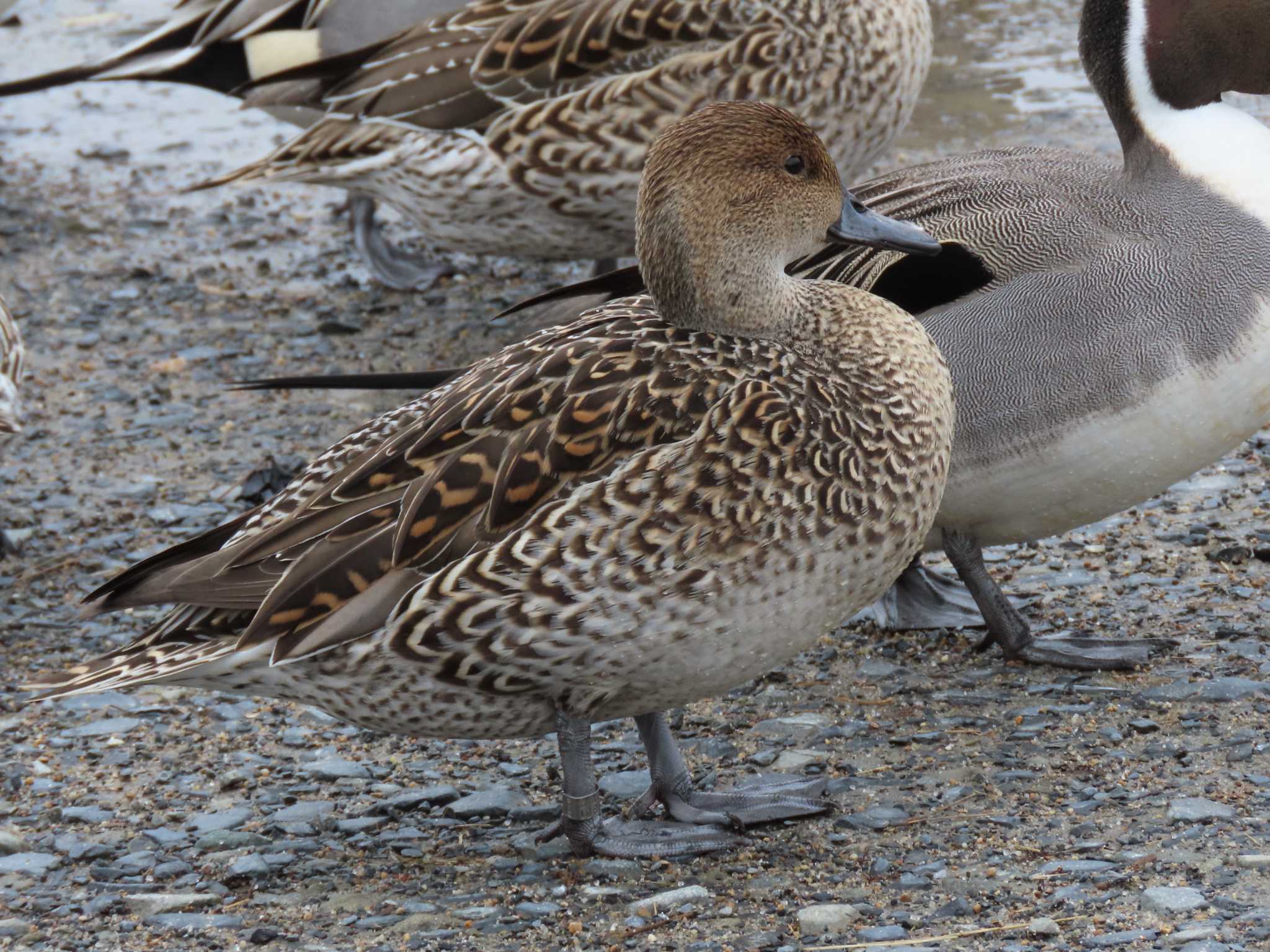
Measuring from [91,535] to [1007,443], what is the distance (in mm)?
2712

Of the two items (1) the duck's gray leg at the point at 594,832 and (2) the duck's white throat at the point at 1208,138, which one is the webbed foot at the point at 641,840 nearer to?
(1) the duck's gray leg at the point at 594,832

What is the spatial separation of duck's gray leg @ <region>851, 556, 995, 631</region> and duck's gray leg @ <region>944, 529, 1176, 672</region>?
0.16 meters

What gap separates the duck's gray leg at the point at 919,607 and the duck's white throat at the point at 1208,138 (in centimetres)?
114

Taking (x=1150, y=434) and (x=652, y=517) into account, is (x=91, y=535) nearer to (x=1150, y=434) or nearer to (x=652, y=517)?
(x=652, y=517)

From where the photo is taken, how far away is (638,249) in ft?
11.5

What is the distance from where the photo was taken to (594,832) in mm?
3461

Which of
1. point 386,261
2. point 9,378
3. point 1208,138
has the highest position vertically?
point 1208,138

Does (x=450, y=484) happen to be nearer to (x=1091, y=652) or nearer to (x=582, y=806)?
(x=582, y=806)

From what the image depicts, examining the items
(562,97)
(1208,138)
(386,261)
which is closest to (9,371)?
(562,97)

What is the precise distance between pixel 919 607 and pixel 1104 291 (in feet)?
3.21

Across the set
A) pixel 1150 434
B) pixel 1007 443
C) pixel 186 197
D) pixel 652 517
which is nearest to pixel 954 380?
pixel 1007 443

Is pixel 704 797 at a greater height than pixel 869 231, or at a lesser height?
lesser

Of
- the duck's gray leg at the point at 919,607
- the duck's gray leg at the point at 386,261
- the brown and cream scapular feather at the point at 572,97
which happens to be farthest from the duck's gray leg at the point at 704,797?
the duck's gray leg at the point at 386,261

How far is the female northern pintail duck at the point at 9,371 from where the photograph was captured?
486 cm
